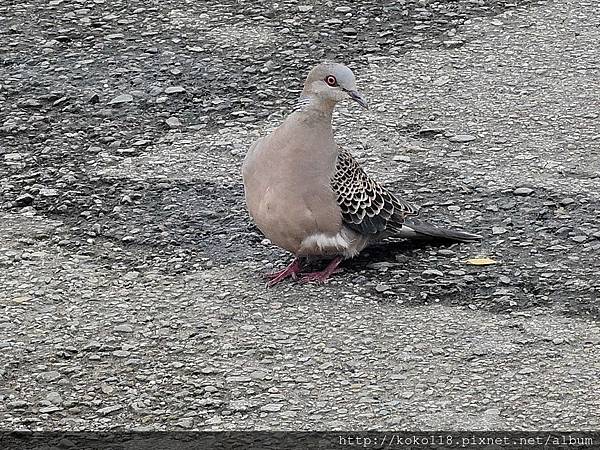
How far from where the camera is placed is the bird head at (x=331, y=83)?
16.3 feet

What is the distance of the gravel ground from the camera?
4.35m

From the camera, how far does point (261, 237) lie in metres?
5.52

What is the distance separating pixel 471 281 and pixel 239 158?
1684mm

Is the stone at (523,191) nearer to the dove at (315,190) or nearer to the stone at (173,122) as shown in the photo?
the dove at (315,190)

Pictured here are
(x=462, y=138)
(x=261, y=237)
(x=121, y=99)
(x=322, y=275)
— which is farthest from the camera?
(x=121, y=99)

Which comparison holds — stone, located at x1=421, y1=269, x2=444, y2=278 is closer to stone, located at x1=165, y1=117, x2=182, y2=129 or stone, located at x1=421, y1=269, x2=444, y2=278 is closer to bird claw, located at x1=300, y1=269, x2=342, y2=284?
bird claw, located at x1=300, y1=269, x2=342, y2=284

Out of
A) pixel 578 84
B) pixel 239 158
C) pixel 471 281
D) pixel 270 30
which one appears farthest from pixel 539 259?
pixel 270 30

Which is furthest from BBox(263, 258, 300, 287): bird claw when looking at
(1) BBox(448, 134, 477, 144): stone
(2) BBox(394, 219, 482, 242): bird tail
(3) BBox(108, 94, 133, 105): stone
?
(3) BBox(108, 94, 133, 105): stone

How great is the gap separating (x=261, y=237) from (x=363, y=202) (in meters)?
0.66

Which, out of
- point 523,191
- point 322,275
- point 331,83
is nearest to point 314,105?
point 331,83

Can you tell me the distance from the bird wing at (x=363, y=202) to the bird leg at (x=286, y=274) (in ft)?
0.94

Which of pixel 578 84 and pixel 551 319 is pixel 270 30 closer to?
pixel 578 84

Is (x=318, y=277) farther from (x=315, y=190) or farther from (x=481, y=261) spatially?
(x=481, y=261)

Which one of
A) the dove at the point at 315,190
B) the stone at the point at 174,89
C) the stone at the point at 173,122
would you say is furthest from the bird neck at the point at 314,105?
the stone at the point at 174,89
